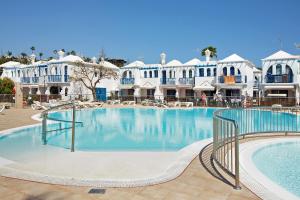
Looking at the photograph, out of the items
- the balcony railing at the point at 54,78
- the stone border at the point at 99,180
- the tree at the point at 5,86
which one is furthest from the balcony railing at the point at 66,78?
the stone border at the point at 99,180

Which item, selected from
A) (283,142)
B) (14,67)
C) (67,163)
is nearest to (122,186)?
(67,163)

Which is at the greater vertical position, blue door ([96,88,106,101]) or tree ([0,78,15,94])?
tree ([0,78,15,94])

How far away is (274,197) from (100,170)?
323 centimetres

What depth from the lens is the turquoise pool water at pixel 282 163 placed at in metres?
5.28

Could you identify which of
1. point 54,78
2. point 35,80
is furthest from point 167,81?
point 35,80

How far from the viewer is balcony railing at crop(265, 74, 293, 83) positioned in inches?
1116

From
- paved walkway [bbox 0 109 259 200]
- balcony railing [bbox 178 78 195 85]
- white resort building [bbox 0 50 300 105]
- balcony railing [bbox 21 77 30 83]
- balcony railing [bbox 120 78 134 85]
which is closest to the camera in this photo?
paved walkway [bbox 0 109 259 200]

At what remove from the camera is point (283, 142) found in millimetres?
8312

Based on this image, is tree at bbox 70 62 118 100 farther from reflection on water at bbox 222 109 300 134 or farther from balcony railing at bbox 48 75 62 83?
reflection on water at bbox 222 109 300 134

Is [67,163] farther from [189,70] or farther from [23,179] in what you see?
[189,70]

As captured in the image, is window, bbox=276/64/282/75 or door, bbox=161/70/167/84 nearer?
window, bbox=276/64/282/75

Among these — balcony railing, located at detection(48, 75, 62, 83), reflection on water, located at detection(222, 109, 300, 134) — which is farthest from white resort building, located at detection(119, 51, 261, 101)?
reflection on water, located at detection(222, 109, 300, 134)

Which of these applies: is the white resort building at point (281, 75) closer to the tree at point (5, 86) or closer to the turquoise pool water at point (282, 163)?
the turquoise pool water at point (282, 163)

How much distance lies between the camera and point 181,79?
3541 cm
